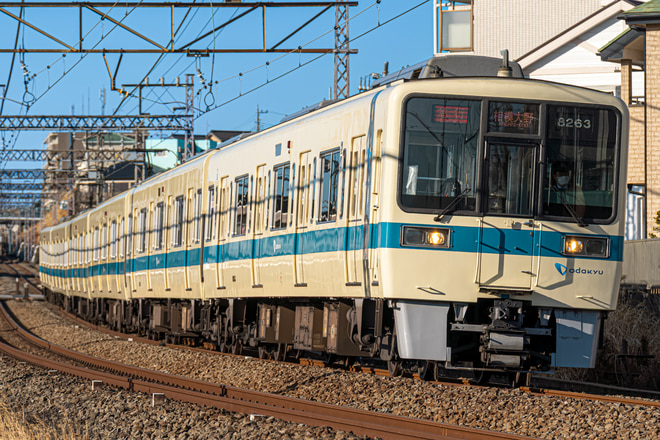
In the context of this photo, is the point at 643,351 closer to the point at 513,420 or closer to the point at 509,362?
the point at 509,362

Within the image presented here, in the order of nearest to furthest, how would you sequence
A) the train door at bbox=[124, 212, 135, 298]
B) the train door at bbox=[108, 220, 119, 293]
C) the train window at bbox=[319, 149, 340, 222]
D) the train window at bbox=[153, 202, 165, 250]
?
the train window at bbox=[319, 149, 340, 222] → the train window at bbox=[153, 202, 165, 250] → the train door at bbox=[124, 212, 135, 298] → the train door at bbox=[108, 220, 119, 293]

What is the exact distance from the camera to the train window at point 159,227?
19.2m

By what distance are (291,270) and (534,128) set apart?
3876 mm

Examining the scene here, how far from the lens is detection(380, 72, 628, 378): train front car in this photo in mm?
9398

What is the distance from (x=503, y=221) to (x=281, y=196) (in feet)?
13.1

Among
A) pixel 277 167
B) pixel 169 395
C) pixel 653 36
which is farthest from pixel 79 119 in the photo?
pixel 169 395

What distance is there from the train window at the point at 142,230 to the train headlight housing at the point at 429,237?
1221 cm

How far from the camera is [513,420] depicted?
27.4 ft

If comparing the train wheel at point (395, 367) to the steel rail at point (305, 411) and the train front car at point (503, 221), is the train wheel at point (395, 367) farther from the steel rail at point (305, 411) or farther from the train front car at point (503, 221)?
the steel rail at point (305, 411)

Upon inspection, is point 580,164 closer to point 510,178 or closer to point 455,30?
point 510,178

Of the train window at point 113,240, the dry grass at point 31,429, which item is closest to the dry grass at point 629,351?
the dry grass at point 31,429

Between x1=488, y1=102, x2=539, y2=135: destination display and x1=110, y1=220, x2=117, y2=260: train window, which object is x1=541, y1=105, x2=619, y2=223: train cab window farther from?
x1=110, y1=220, x2=117, y2=260: train window

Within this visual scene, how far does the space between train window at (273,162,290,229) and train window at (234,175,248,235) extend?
4.10 ft

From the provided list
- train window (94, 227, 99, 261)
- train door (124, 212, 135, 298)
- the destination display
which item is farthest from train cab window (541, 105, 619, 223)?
→ train window (94, 227, 99, 261)
